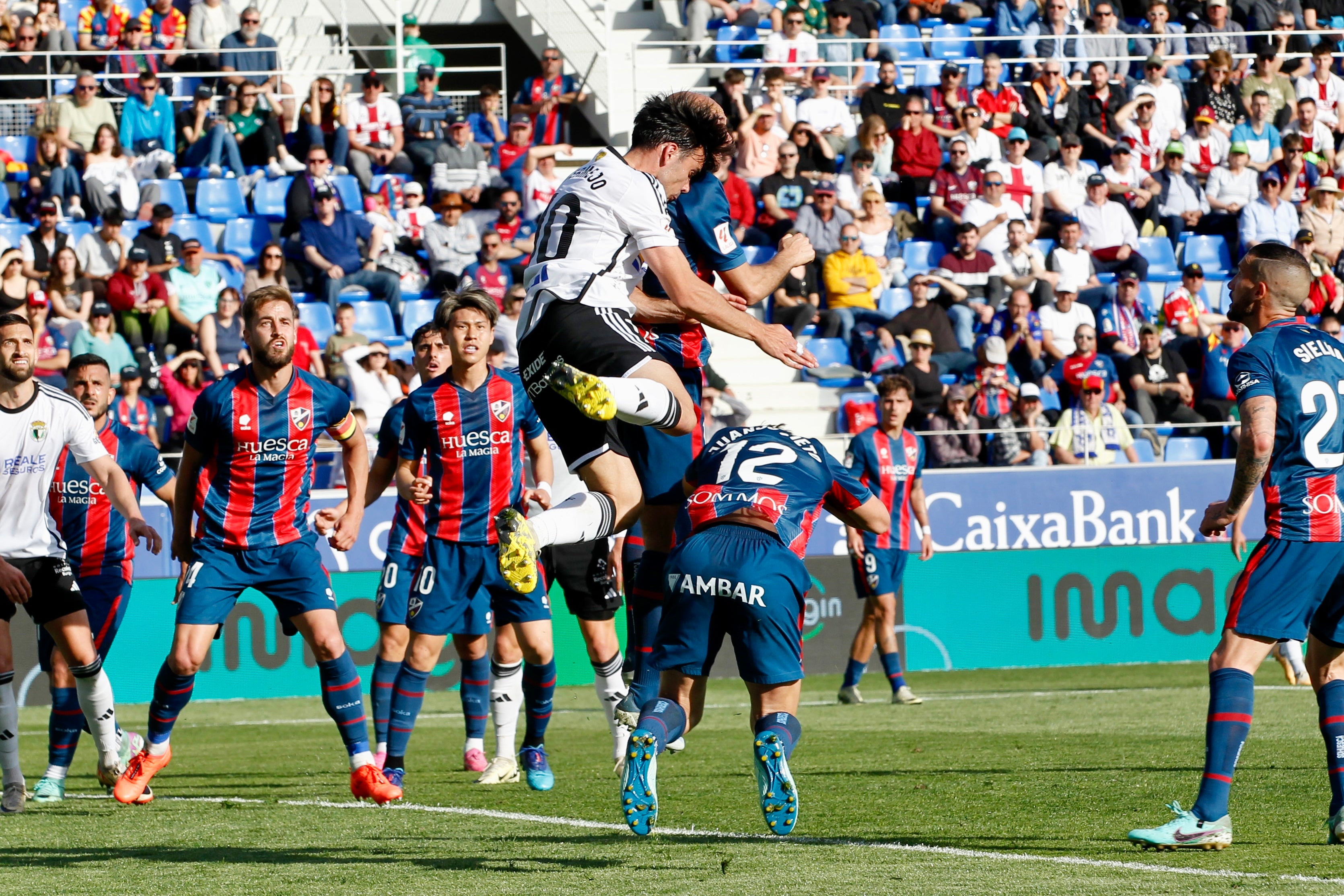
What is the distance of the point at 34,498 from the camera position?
838 cm

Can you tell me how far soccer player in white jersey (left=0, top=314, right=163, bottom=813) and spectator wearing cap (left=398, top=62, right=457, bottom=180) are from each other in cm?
1216

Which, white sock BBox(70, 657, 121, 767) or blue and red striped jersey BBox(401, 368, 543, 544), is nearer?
white sock BBox(70, 657, 121, 767)

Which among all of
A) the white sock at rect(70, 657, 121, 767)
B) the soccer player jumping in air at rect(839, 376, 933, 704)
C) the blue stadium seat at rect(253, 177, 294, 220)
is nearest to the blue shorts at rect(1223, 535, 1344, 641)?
the white sock at rect(70, 657, 121, 767)

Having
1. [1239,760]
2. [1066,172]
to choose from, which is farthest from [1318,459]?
[1066,172]

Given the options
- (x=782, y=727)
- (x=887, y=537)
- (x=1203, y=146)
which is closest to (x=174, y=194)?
(x=887, y=537)

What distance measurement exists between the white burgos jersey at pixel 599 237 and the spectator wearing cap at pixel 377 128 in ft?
46.0

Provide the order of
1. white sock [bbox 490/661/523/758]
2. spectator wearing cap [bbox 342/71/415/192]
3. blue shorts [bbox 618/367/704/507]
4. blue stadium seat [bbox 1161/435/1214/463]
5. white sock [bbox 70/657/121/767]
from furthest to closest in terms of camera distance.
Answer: spectator wearing cap [bbox 342/71/415/192] < blue stadium seat [bbox 1161/435/1214/463] < white sock [bbox 490/661/523/758] < white sock [bbox 70/657/121/767] < blue shorts [bbox 618/367/704/507]

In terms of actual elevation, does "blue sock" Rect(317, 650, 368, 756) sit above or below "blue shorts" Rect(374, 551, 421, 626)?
below

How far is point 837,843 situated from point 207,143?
1518cm

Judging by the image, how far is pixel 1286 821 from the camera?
6898mm

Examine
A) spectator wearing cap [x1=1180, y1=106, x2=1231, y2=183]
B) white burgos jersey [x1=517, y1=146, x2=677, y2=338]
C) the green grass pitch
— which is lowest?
the green grass pitch

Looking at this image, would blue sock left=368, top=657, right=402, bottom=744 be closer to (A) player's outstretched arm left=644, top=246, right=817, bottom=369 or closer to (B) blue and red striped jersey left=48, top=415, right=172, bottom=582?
(B) blue and red striped jersey left=48, top=415, right=172, bottom=582

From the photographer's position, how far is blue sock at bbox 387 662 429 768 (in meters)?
8.91

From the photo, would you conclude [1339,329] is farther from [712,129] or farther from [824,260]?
[712,129]
